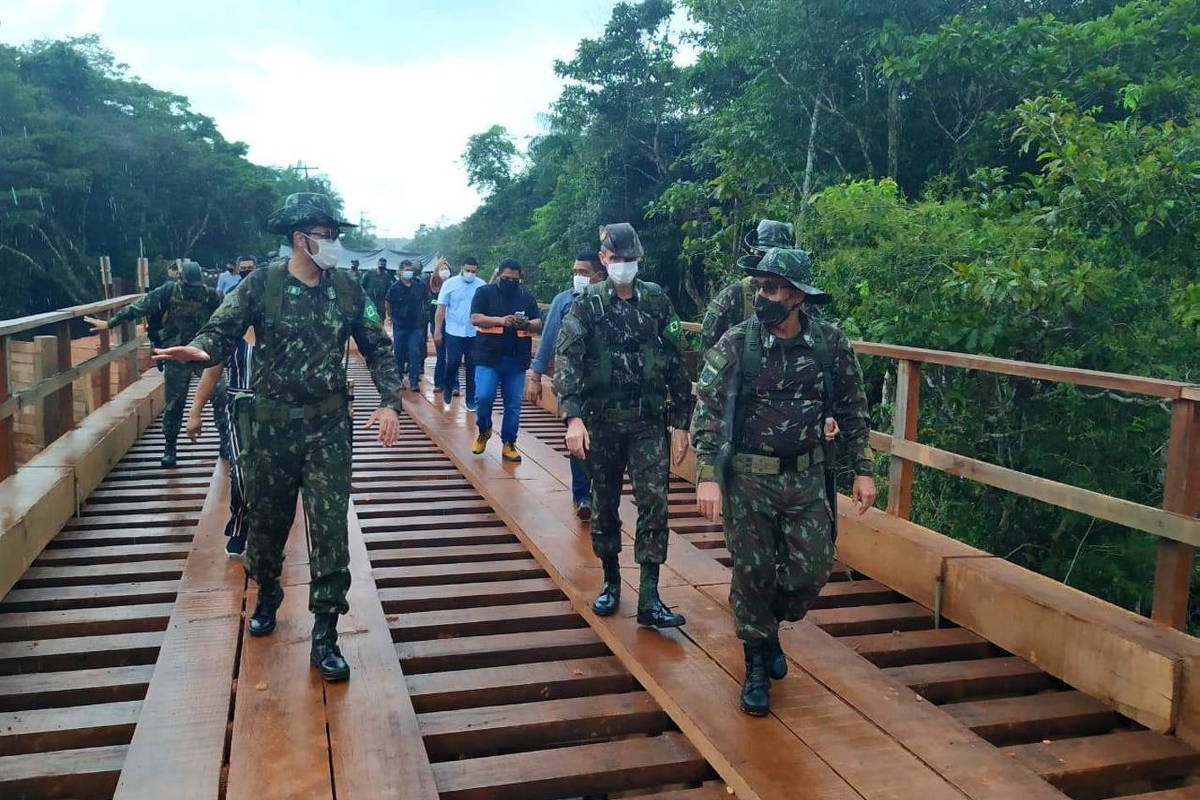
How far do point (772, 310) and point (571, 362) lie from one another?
3.43 ft

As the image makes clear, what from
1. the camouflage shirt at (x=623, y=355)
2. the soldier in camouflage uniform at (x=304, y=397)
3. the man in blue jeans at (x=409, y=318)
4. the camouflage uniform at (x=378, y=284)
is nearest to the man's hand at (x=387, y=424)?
the soldier in camouflage uniform at (x=304, y=397)

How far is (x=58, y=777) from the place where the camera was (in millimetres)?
2912

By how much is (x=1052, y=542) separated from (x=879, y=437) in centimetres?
270

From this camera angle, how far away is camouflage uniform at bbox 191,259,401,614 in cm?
358

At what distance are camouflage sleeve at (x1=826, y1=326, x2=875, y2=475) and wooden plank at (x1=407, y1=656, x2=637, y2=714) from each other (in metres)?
1.24

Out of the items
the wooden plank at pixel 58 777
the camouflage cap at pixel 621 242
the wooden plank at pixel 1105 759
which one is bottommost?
the wooden plank at pixel 58 777

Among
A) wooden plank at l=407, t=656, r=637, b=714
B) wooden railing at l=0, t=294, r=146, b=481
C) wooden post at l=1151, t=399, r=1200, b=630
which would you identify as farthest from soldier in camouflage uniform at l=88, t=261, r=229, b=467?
wooden post at l=1151, t=399, r=1200, b=630

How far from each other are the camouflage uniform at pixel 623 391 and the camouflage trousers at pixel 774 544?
2.24 feet

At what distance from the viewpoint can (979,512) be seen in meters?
7.12

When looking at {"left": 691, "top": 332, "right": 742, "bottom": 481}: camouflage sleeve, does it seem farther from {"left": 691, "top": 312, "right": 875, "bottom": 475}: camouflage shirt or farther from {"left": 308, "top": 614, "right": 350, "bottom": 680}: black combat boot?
{"left": 308, "top": 614, "right": 350, "bottom": 680}: black combat boot

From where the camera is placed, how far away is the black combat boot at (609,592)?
414cm

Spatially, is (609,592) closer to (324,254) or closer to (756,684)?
(756,684)

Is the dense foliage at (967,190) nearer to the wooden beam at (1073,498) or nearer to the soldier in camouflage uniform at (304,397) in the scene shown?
the wooden beam at (1073,498)

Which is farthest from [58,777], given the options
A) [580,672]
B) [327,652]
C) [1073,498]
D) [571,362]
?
[1073,498]
